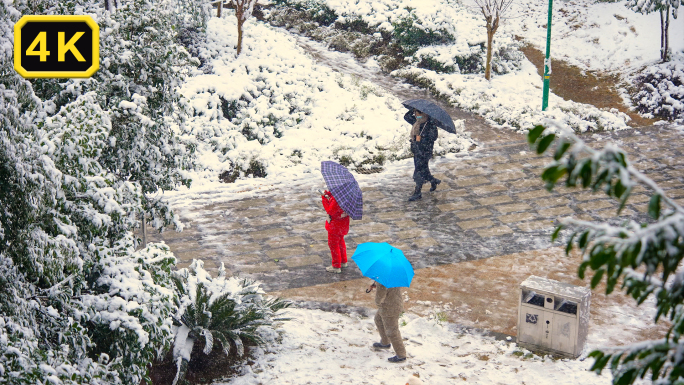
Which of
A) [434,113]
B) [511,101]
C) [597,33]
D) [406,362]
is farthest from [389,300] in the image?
[597,33]

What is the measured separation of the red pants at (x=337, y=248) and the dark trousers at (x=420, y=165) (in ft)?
9.23

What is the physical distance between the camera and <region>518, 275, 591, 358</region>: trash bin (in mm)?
7254

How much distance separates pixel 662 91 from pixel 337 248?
10.5m

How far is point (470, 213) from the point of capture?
11.3 m

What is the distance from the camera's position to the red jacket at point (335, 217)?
8883 millimetres

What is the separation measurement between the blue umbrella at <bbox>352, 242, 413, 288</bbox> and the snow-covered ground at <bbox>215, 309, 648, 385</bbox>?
946 mm

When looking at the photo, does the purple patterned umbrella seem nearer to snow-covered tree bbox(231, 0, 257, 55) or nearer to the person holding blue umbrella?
the person holding blue umbrella

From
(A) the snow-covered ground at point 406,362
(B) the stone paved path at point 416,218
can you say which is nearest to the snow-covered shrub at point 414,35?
(B) the stone paved path at point 416,218

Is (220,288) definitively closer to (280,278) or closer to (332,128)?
(280,278)

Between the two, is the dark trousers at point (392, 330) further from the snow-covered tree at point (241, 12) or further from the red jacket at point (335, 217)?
the snow-covered tree at point (241, 12)

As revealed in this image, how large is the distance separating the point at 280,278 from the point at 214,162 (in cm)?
449

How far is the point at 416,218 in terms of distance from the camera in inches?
438

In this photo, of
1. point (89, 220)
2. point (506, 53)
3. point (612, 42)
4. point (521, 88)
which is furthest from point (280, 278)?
point (612, 42)

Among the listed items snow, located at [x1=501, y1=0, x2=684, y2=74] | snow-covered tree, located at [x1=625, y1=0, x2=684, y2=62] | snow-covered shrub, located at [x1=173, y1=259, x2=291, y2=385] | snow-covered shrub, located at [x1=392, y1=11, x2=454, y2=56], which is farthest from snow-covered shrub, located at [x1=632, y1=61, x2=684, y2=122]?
snow-covered shrub, located at [x1=173, y1=259, x2=291, y2=385]
